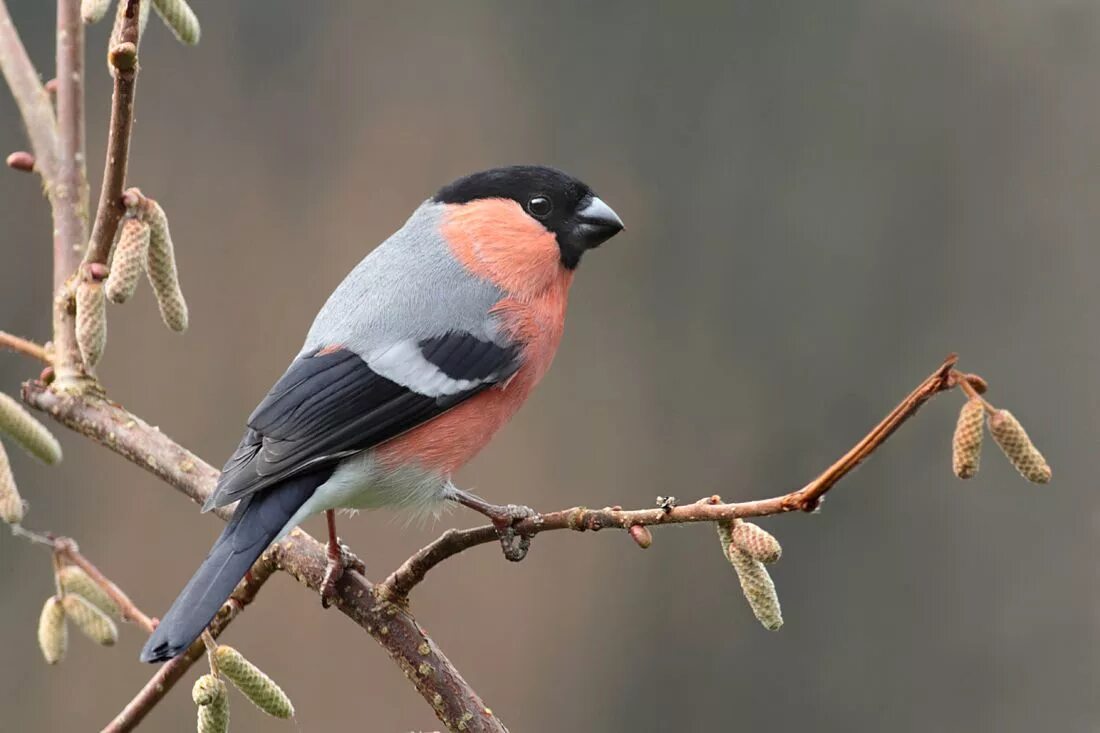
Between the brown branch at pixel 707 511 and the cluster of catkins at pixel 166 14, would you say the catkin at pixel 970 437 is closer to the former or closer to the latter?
the brown branch at pixel 707 511

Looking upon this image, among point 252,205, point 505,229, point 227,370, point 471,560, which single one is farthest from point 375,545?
point 505,229

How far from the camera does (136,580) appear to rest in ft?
11.4

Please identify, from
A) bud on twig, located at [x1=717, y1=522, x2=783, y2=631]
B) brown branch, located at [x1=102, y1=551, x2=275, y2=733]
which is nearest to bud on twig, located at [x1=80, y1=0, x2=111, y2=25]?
brown branch, located at [x1=102, y1=551, x2=275, y2=733]

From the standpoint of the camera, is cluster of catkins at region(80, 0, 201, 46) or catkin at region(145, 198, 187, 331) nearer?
cluster of catkins at region(80, 0, 201, 46)

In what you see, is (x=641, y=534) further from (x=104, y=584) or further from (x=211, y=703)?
(x=104, y=584)

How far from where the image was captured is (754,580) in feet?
3.94

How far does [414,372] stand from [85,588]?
0.55 meters

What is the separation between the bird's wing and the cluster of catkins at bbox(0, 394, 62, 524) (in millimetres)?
242

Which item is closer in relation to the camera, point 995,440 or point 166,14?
point 995,440

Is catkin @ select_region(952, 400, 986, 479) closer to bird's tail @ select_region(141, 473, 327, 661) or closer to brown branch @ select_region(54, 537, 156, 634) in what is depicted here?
bird's tail @ select_region(141, 473, 327, 661)

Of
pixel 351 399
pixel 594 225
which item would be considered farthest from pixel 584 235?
pixel 351 399

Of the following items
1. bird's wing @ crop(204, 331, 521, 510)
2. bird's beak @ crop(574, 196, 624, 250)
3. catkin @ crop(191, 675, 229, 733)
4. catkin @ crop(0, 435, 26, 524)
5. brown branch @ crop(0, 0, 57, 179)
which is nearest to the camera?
catkin @ crop(191, 675, 229, 733)

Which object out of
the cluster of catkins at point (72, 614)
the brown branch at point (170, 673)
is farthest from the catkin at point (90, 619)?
the brown branch at point (170, 673)

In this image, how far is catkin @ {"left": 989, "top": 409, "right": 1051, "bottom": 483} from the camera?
1.05 meters
